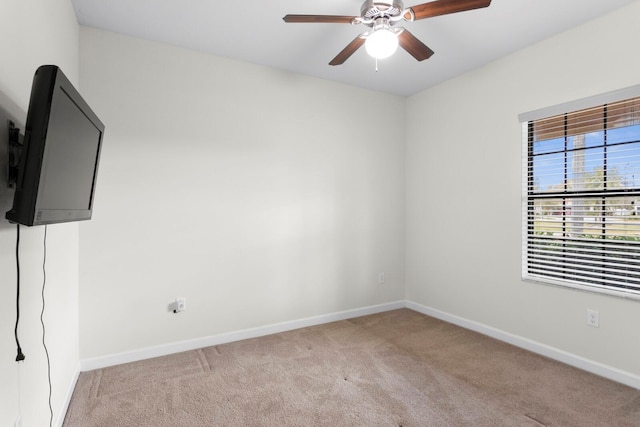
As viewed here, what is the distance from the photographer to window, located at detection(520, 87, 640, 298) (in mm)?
2426

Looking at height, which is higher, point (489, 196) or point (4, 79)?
point (4, 79)

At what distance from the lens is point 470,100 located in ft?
11.3

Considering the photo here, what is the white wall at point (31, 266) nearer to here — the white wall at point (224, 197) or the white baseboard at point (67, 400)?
the white baseboard at point (67, 400)

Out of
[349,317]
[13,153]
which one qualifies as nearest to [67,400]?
[13,153]

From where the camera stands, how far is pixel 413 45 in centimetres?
227

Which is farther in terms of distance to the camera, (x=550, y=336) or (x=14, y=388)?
(x=550, y=336)

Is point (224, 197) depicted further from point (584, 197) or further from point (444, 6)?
point (584, 197)

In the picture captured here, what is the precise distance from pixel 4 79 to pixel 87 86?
61.6 inches

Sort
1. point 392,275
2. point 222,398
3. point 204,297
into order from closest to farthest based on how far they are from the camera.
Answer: point 222,398 < point 204,297 < point 392,275

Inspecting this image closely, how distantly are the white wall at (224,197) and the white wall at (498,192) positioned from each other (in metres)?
0.43

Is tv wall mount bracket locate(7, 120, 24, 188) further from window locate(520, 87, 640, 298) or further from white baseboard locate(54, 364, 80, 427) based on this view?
window locate(520, 87, 640, 298)

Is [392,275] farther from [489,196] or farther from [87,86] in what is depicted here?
[87,86]

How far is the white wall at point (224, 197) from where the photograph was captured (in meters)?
2.67

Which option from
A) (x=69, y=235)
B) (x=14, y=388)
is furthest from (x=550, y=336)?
(x=69, y=235)
